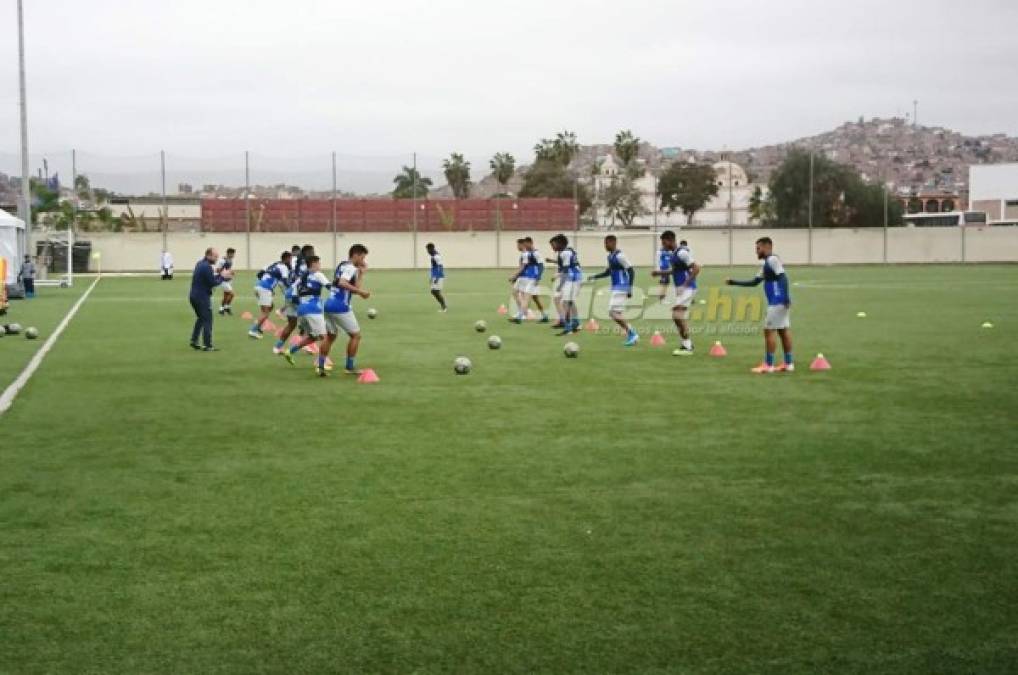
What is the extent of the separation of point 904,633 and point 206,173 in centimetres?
6753

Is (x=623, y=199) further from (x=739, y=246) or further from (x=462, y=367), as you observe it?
(x=462, y=367)

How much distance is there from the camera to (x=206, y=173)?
6856 cm

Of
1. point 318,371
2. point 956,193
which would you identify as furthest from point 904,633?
point 956,193

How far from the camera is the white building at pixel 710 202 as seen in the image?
83.4 meters

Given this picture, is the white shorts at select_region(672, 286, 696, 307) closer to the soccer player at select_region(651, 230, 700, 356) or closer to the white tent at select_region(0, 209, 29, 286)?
the soccer player at select_region(651, 230, 700, 356)

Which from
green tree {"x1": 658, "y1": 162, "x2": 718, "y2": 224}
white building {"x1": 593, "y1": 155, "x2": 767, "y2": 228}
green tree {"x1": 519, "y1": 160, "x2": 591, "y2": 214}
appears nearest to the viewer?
white building {"x1": 593, "y1": 155, "x2": 767, "y2": 228}

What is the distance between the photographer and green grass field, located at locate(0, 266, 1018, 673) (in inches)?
215

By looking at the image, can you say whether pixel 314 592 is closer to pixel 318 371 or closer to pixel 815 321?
pixel 318 371

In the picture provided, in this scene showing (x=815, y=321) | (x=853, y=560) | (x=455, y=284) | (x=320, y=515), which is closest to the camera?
(x=853, y=560)

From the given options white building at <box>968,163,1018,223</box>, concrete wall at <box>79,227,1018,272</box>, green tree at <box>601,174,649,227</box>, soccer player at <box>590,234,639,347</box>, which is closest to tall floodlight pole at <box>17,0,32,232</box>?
concrete wall at <box>79,227,1018,272</box>

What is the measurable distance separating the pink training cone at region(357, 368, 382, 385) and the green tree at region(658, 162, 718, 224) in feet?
256

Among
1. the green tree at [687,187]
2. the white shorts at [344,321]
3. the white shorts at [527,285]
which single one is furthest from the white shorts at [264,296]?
the green tree at [687,187]

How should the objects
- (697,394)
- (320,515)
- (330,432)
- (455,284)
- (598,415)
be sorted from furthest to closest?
1. (455,284)
2. (697,394)
3. (598,415)
4. (330,432)
5. (320,515)

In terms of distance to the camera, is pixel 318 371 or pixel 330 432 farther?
pixel 318 371
